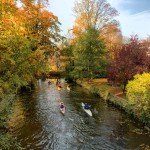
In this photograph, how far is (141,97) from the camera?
70.2ft

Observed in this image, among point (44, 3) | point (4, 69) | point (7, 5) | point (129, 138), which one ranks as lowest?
point (129, 138)

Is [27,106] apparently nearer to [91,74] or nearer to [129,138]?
[129,138]

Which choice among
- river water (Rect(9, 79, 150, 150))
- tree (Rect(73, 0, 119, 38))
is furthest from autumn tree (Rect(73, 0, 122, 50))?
river water (Rect(9, 79, 150, 150))

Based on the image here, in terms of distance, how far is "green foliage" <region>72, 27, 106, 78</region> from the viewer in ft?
143

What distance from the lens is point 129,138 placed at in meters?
18.0

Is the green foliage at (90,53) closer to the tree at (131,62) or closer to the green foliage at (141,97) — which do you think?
the tree at (131,62)

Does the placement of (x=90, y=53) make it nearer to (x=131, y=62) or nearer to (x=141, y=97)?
(x=131, y=62)

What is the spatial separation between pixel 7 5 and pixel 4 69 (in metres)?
3.92

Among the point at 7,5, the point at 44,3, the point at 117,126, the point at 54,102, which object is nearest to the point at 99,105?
the point at 54,102

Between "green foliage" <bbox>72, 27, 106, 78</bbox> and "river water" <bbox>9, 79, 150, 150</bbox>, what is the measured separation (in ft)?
53.7

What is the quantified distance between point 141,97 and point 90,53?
24.3m

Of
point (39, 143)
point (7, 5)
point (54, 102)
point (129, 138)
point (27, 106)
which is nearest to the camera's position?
point (7, 5)

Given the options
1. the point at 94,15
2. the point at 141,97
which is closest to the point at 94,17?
the point at 94,15

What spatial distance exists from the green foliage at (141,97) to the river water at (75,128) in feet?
3.97
